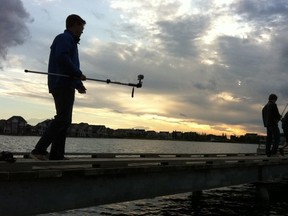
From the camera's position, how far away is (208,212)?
14266 mm

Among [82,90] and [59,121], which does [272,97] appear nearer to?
[82,90]

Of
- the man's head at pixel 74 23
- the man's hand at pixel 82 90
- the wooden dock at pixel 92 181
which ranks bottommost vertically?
the wooden dock at pixel 92 181

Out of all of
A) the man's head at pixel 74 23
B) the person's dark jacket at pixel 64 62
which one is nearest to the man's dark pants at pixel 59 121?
the person's dark jacket at pixel 64 62

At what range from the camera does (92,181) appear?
23.6ft

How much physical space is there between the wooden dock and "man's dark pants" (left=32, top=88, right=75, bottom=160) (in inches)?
13.8

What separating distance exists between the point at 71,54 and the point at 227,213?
9.27 metres

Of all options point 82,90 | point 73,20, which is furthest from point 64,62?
point 73,20

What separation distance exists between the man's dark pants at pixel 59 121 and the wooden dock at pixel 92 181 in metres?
0.35

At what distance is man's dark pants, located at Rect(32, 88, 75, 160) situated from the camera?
7074mm

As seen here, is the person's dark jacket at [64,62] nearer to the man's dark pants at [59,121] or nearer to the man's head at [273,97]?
the man's dark pants at [59,121]

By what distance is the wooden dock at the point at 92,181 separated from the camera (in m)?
5.91

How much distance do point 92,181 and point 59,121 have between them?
121 cm

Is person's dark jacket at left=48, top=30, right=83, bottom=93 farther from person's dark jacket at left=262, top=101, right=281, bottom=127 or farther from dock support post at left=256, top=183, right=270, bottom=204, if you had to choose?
person's dark jacket at left=262, top=101, right=281, bottom=127

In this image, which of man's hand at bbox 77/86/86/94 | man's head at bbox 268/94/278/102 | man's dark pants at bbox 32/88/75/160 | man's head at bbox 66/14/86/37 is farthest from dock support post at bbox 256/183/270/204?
man's head at bbox 66/14/86/37
